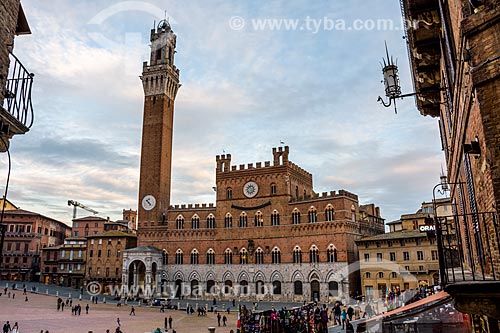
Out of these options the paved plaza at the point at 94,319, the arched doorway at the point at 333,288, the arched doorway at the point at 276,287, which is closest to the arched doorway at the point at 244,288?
the arched doorway at the point at 276,287

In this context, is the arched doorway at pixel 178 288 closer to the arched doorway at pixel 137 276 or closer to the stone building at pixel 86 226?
the arched doorway at pixel 137 276

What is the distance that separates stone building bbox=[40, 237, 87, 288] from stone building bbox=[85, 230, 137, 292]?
4865mm

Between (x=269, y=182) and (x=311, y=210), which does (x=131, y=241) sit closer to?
(x=269, y=182)

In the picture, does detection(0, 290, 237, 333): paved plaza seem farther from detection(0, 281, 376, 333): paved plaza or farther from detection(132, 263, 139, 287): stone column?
detection(132, 263, 139, 287): stone column

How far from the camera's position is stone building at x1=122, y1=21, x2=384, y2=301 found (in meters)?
42.2

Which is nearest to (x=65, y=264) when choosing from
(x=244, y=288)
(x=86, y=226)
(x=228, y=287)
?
(x=86, y=226)

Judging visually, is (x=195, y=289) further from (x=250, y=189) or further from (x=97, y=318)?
(x=97, y=318)

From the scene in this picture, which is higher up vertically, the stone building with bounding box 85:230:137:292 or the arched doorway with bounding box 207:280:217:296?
the stone building with bounding box 85:230:137:292

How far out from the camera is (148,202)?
52.9 metres

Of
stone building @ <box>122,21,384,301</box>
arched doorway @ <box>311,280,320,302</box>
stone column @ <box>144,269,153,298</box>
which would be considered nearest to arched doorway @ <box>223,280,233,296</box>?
stone building @ <box>122,21,384,301</box>

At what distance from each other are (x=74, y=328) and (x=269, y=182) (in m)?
26.9

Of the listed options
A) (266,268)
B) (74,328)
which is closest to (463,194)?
(74,328)

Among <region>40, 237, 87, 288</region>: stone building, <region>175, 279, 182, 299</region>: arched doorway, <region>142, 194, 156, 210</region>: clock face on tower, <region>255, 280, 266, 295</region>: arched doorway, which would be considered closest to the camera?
<region>255, 280, 266, 295</region>: arched doorway

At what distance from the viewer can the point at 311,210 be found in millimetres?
44031
